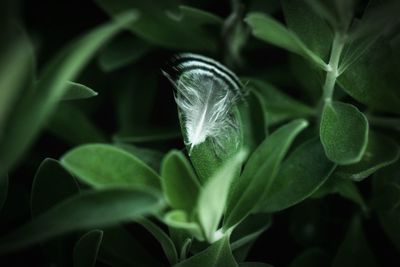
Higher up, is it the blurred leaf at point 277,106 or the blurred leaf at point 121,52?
the blurred leaf at point 121,52

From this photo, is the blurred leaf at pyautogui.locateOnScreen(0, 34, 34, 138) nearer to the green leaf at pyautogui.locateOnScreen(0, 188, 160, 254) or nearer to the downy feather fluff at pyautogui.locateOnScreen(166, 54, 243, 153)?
the green leaf at pyautogui.locateOnScreen(0, 188, 160, 254)

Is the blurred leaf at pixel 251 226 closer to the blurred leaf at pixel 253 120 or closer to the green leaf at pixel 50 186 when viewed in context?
the blurred leaf at pixel 253 120

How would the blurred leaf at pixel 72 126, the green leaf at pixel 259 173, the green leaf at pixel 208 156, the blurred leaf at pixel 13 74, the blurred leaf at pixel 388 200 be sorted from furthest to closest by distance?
1. the blurred leaf at pixel 72 126
2. the blurred leaf at pixel 388 200
3. the green leaf at pixel 208 156
4. the green leaf at pixel 259 173
5. the blurred leaf at pixel 13 74

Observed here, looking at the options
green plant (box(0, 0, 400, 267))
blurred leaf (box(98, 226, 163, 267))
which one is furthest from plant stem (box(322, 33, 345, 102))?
blurred leaf (box(98, 226, 163, 267))

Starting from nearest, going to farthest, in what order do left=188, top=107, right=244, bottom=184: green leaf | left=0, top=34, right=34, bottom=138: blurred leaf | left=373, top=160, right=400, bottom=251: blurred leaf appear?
left=0, top=34, right=34, bottom=138: blurred leaf → left=188, top=107, right=244, bottom=184: green leaf → left=373, top=160, right=400, bottom=251: blurred leaf

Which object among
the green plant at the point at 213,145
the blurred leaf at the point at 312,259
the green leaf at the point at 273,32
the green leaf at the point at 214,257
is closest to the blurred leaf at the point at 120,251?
the green plant at the point at 213,145

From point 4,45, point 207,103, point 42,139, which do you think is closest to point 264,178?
point 207,103

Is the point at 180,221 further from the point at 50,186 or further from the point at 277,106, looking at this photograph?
the point at 277,106
